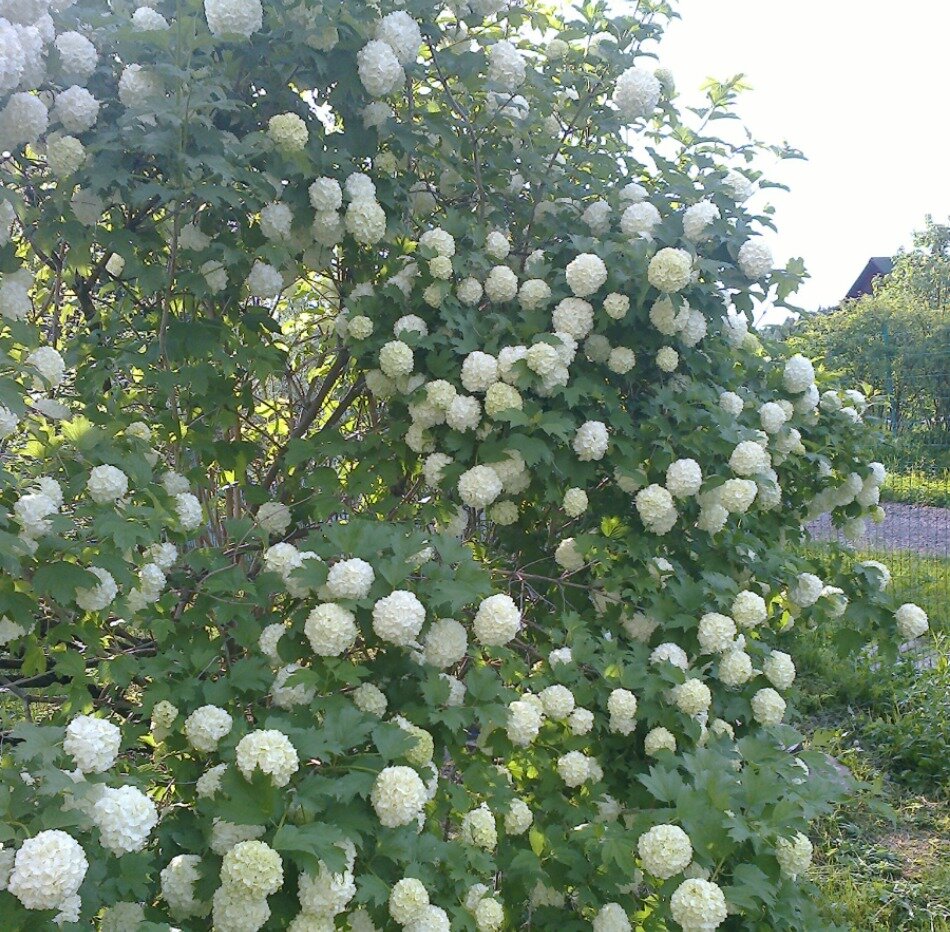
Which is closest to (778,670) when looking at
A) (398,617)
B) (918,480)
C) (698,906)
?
(698,906)

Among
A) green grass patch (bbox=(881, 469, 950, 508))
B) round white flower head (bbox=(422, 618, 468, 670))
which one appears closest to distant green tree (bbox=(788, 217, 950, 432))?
green grass patch (bbox=(881, 469, 950, 508))

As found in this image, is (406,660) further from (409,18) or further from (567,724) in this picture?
(409,18)

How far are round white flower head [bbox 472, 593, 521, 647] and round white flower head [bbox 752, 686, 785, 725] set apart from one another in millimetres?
914

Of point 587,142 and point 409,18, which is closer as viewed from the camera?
point 409,18

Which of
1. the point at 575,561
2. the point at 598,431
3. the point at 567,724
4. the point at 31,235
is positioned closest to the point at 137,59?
the point at 31,235

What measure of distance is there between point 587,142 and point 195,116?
5.39ft

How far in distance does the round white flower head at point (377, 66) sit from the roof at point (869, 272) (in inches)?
1138

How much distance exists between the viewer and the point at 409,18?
9.21 ft

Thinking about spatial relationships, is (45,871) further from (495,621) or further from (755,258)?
(755,258)

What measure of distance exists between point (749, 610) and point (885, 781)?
217 cm

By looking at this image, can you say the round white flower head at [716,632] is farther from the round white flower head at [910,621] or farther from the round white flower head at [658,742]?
the round white flower head at [910,621]

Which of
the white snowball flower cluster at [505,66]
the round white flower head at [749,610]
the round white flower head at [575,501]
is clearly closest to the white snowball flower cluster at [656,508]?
the round white flower head at [575,501]

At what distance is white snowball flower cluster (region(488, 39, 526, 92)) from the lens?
3021mm

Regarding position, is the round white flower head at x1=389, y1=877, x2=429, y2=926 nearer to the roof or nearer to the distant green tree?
the distant green tree
